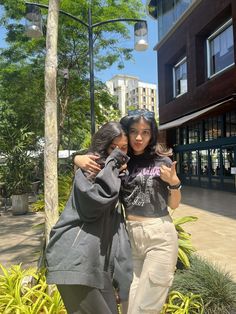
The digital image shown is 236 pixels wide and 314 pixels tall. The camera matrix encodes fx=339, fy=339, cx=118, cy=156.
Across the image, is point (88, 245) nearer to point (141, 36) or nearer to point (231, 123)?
point (141, 36)

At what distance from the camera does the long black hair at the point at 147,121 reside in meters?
2.35

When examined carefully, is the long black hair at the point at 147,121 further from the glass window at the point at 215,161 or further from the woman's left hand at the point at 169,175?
the glass window at the point at 215,161

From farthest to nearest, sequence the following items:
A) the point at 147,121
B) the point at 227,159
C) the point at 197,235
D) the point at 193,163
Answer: the point at 193,163, the point at 227,159, the point at 197,235, the point at 147,121

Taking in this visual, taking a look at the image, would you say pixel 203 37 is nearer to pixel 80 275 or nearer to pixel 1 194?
pixel 1 194

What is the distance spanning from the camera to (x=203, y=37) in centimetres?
1931

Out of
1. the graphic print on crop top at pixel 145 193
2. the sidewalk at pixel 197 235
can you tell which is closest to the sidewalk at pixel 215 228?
the sidewalk at pixel 197 235

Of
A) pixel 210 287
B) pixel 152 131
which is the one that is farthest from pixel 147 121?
pixel 210 287

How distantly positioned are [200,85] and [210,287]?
16934 mm

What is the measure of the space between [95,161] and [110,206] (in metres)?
0.30

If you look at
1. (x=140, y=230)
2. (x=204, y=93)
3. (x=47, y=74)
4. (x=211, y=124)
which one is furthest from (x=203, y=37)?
(x=140, y=230)

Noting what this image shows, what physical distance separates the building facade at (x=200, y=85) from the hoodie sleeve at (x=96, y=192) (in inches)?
528

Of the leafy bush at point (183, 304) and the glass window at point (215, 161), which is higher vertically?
the glass window at point (215, 161)

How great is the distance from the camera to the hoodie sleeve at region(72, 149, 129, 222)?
1.77 m

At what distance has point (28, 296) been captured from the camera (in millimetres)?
3342
